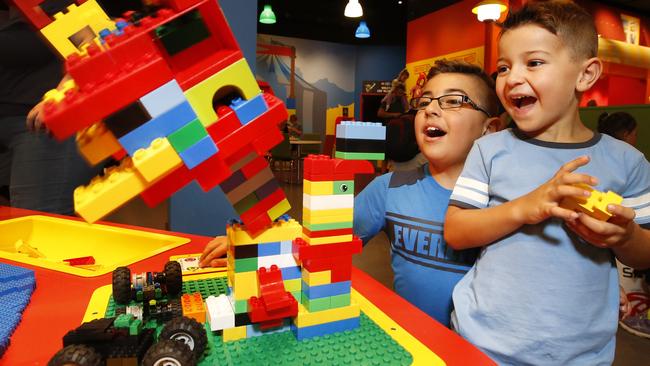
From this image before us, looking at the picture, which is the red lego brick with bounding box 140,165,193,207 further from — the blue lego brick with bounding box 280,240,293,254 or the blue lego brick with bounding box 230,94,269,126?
the blue lego brick with bounding box 280,240,293,254

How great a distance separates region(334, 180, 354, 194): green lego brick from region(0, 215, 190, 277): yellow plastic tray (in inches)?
28.1

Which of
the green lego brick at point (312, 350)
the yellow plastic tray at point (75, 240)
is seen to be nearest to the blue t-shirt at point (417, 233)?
the green lego brick at point (312, 350)

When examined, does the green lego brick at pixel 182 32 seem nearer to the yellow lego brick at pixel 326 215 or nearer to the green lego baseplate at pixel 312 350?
the yellow lego brick at pixel 326 215

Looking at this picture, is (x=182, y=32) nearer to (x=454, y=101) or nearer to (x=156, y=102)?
(x=156, y=102)

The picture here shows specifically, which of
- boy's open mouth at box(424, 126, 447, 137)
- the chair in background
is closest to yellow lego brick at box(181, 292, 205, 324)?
boy's open mouth at box(424, 126, 447, 137)

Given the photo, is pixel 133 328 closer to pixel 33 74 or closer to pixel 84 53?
pixel 84 53

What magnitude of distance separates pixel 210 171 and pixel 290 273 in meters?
0.27

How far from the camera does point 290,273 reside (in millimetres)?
744

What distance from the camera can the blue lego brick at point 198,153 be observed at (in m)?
0.53

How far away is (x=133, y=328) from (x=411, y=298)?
71 cm

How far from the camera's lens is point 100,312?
79 centimetres

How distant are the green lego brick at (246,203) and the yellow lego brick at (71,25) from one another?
12.3 inches

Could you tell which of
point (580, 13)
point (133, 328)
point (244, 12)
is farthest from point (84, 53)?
point (244, 12)

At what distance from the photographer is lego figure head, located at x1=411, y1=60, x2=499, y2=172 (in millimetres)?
1088
